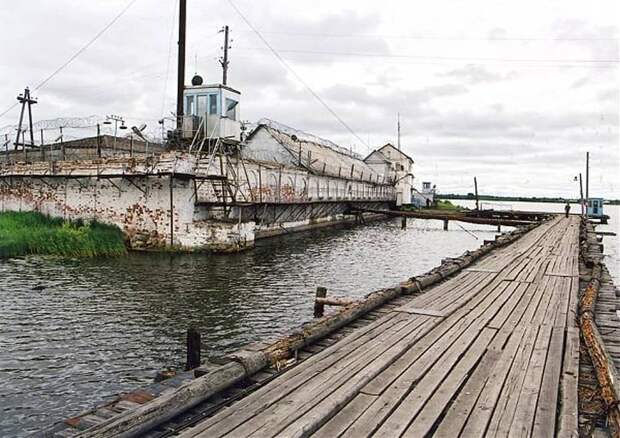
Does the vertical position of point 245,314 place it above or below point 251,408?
below

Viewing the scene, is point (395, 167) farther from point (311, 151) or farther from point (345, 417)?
point (345, 417)

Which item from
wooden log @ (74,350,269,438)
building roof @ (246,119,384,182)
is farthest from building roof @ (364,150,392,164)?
wooden log @ (74,350,269,438)

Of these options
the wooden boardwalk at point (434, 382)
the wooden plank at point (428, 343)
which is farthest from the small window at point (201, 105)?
the wooden boardwalk at point (434, 382)

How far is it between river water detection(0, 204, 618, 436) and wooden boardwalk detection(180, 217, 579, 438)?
A: 3453mm

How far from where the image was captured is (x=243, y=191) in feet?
94.3

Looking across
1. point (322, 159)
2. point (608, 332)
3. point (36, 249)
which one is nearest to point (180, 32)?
point (36, 249)

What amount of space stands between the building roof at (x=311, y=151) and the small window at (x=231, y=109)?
1197cm

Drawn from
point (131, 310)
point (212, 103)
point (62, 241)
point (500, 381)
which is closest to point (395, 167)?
point (212, 103)

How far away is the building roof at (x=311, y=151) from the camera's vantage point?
4319 cm

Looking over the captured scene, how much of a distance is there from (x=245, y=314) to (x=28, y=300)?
217 inches

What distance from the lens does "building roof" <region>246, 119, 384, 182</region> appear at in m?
43.2

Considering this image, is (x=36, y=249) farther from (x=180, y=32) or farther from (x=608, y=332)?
(x=608, y=332)

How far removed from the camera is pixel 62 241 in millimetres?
21297

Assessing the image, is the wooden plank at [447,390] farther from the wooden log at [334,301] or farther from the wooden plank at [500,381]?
the wooden log at [334,301]
